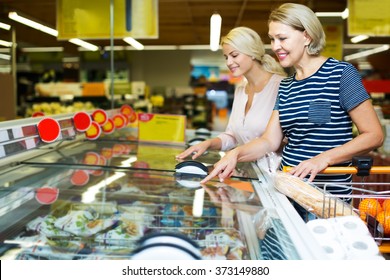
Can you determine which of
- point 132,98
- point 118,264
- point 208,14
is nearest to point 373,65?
point 208,14

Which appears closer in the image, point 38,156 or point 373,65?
point 38,156

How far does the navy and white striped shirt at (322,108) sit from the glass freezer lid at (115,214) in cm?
33

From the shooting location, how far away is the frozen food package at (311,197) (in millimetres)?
1140

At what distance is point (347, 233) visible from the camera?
3.05 feet

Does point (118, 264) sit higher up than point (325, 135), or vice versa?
point (325, 135)

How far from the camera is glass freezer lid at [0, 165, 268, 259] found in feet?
3.73

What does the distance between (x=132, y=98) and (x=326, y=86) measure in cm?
580

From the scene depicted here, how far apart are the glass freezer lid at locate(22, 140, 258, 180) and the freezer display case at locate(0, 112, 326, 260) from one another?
1cm

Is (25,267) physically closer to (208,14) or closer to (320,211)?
(320,211)

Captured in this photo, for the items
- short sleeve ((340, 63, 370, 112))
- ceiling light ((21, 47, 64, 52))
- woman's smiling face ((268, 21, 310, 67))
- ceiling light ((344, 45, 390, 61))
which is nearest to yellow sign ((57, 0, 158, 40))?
woman's smiling face ((268, 21, 310, 67))

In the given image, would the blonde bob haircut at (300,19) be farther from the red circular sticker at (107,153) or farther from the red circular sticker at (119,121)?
the red circular sticker at (119,121)

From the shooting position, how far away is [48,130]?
1906 millimetres

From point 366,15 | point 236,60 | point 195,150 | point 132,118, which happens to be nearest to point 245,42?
point 236,60

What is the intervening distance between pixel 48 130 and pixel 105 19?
2600 millimetres
